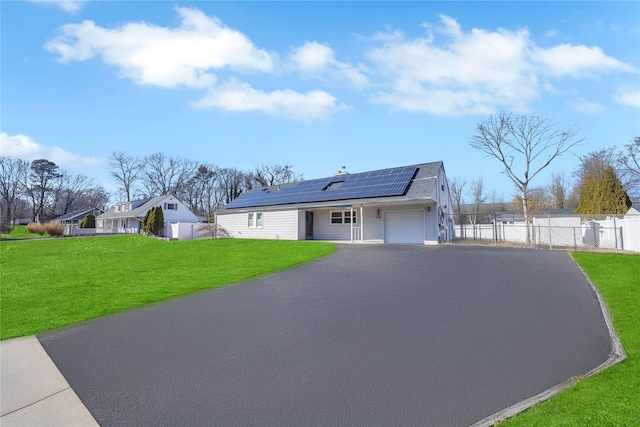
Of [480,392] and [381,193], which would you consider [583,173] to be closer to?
[381,193]

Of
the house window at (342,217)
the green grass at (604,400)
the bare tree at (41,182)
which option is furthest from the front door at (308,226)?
the bare tree at (41,182)

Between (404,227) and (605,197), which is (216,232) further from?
(605,197)

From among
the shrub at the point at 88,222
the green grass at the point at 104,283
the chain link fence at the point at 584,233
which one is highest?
the shrub at the point at 88,222

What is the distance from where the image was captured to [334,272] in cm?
1018

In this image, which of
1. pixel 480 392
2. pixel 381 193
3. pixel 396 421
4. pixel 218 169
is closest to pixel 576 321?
pixel 480 392

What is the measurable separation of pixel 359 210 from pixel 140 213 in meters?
34.0

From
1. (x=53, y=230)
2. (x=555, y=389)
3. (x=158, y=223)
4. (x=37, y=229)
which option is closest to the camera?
(x=555, y=389)

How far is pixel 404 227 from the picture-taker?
20016mm

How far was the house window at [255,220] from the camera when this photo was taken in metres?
25.8

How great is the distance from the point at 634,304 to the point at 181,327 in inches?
328

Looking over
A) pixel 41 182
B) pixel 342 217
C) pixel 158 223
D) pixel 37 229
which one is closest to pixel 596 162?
pixel 342 217

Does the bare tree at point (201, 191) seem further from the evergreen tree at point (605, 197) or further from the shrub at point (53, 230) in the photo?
the evergreen tree at point (605, 197)

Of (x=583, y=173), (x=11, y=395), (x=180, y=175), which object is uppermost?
(x=180, y=175)

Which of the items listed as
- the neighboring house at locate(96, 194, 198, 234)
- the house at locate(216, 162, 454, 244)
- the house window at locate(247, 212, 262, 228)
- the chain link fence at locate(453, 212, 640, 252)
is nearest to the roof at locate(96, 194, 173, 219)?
the neighboring house at locate(96, 194, 198, 234)
